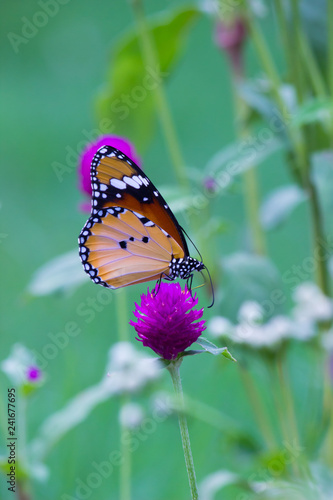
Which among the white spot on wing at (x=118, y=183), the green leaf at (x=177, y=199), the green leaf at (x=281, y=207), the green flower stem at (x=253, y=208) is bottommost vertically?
the white spot on wing at (x=118, y=183)

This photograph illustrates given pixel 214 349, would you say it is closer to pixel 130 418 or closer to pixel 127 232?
pixel 127 232

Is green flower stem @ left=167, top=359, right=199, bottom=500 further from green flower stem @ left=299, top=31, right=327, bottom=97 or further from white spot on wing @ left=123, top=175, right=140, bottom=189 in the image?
green flower stem @ left=299, top=31, right=327, bottom=97

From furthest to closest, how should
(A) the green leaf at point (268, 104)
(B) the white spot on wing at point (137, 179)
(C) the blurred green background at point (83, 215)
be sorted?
(C) the blurred green background at point (83, 215), (A) the green leaf at point (268, 104), (B) the white spot on wing at point (137, 179)

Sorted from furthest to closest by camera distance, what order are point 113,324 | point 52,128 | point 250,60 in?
point 250,60
point 52,128
point 113,324

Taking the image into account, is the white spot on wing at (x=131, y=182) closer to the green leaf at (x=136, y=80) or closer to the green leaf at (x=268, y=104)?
the green leaf at (x=268, y=104)

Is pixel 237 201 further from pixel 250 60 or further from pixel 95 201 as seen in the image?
pixel 95 201

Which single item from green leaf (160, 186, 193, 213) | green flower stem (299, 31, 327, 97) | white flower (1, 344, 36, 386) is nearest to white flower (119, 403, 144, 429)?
white flower (1, 344, 36, 386)

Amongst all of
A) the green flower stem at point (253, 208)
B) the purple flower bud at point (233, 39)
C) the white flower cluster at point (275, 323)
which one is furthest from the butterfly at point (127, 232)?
the purple flower bud at point (233, 39)

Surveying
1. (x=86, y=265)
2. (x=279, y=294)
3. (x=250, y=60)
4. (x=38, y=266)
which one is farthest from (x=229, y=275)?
(x=250, y=60)
